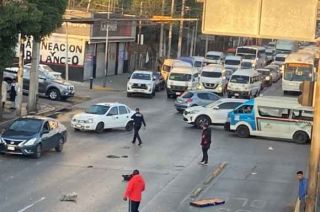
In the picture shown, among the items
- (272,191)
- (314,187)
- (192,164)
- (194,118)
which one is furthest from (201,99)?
(314,187)

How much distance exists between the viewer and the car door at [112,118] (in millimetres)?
34344

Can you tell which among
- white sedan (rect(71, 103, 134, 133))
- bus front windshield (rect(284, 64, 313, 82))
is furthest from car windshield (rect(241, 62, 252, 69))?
white sedan (rect(71, 103, 134, 133))

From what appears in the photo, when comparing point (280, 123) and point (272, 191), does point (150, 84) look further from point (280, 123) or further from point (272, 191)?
point (272, 191)

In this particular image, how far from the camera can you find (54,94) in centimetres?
4612

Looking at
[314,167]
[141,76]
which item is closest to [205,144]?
[314,167]

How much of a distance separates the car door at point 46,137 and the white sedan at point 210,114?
11527 mm

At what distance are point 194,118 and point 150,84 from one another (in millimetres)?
14176

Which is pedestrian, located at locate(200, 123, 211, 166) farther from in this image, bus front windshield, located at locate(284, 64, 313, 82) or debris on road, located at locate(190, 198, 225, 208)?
bus front windshield, located at locate(284, 64, 313, 82)

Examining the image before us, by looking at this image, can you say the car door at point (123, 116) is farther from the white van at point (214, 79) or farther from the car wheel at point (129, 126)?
the white van at point (214, 79)

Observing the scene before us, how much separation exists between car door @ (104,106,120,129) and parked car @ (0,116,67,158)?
19.2 ft

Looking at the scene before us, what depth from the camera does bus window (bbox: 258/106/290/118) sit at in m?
34.6

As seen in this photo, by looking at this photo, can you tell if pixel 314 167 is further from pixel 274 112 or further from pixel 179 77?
pixel 179 77

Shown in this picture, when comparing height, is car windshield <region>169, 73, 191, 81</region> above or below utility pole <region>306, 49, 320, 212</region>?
below

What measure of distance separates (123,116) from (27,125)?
871cm
